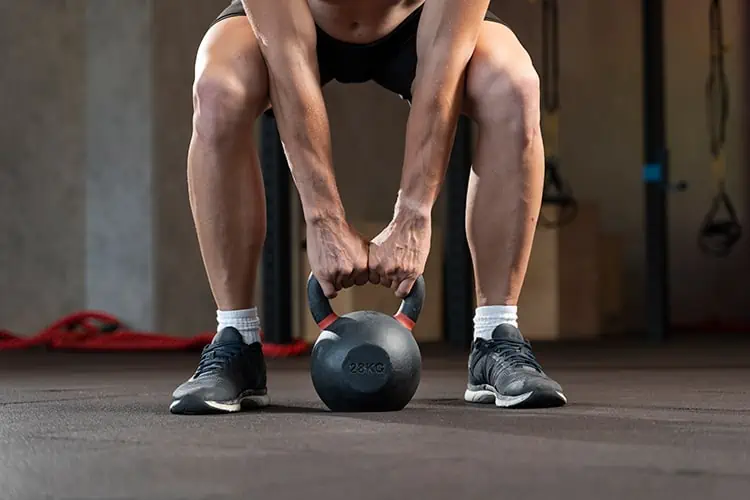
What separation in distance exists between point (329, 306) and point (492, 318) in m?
0.34

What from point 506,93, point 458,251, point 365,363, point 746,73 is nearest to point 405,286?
point 365,363

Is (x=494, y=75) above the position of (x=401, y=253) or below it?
above

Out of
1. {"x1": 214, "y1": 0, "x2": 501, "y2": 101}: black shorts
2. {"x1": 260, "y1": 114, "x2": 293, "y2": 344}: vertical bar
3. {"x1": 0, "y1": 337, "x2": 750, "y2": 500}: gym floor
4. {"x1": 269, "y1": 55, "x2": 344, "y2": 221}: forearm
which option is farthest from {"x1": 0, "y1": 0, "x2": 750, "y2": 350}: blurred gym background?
{"x1": 269, "y1": 55, "x2": 344, "y2": 221}: forearm

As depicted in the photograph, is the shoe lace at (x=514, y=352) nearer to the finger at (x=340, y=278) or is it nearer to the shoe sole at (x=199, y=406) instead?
the finger at (x=340, y=278)

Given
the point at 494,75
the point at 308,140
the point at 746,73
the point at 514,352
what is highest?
the point at 746,73

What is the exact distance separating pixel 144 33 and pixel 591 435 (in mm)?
3679

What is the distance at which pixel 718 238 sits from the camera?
6.54 meters

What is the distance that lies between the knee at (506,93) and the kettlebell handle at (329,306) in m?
0.31

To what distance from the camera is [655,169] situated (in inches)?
188

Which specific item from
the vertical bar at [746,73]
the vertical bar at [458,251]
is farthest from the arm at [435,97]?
the vertical bar at [746,73]

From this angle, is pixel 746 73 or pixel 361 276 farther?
pixel 746 73

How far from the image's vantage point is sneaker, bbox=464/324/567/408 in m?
1.78

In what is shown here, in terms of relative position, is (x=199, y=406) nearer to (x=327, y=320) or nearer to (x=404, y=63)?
(x=327, y=320)

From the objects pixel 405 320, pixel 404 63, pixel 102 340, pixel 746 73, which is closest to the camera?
pixel 405 320
